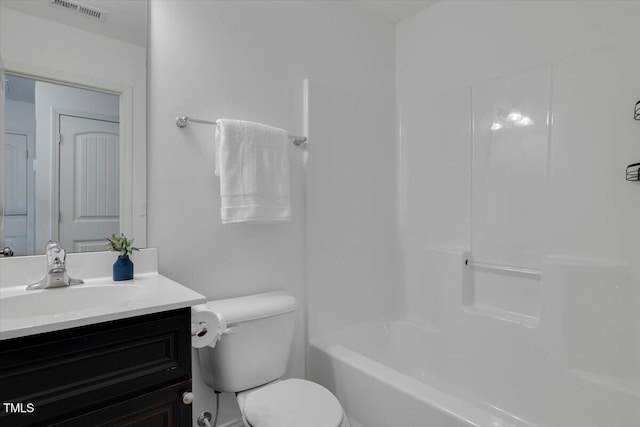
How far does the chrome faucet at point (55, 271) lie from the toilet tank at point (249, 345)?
52 cm

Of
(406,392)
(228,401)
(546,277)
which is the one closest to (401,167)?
(546,277)

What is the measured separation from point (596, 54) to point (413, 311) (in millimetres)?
1613

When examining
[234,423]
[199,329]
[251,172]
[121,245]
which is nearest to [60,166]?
[121,245]

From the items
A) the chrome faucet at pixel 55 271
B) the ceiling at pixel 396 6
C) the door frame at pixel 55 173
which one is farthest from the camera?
the ceiling at pixel 396 6

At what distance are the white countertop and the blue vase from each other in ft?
0.08

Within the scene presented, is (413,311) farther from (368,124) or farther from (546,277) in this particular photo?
(368,124)

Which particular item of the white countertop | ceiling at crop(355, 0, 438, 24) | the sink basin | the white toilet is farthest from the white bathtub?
ceiling at crop(355, 0, 438, 24)

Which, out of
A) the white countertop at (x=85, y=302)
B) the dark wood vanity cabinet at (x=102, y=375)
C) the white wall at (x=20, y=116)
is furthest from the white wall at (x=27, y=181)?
the dark wood vanity cabinet at (x=102, y=375)

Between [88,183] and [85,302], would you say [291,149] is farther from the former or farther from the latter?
[85,302]

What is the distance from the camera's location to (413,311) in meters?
2.26

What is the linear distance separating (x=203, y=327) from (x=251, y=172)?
2.36 ft

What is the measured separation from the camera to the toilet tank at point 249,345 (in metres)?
1.44

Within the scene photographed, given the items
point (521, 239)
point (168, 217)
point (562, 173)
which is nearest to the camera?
point (168, 217)

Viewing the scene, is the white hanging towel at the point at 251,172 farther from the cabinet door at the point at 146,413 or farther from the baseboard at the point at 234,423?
the baseboard at the point at 234,423
